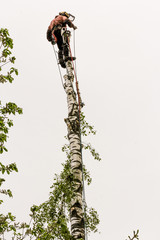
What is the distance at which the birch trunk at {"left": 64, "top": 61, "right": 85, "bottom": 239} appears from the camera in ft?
14.9

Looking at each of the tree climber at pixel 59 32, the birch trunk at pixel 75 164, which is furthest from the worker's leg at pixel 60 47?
the birch trunk at pixel 75 164

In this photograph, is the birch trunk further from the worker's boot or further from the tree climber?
the tree climber

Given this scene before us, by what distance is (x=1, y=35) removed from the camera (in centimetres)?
392

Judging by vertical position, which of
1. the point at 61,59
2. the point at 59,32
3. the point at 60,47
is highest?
the point at 59,32

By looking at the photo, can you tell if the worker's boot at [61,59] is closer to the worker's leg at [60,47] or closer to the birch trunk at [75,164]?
the worker's leg at [60,47]

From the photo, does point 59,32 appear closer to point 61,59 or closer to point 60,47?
point 60,47

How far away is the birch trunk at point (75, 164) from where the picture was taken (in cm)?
455

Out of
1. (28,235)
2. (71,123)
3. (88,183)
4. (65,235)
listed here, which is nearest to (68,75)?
(71,123)

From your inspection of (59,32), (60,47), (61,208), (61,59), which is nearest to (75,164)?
(61,208)

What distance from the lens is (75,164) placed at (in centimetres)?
529

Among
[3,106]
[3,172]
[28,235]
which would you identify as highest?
[3,106]

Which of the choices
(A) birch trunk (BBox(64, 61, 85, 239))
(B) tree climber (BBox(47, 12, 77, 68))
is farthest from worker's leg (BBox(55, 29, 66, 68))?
(A) birch trunk (BBox(64, 61, 85, 239))

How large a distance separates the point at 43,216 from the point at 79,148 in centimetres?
213

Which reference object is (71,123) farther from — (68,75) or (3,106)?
(3,106)
